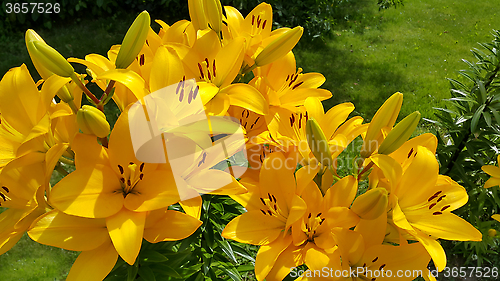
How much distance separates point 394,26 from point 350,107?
5.25 meters

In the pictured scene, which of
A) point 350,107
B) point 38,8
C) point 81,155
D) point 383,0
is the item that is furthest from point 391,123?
point 38,8

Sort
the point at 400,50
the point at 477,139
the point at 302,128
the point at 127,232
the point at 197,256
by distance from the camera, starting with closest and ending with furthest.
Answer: the point at 127,232 < the point at 302,128 < the point at 197,256 < the point at 477,139 < the point at 400,50

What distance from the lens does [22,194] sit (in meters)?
0.60

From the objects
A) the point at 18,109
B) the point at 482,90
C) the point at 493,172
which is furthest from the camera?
the point at 482,90

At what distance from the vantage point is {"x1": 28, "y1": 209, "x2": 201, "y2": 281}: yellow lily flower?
543mm

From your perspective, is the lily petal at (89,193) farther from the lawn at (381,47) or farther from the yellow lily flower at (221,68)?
the lawn at (381,47)

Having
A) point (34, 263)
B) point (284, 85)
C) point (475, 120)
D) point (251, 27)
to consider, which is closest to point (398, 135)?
point (284, 85)

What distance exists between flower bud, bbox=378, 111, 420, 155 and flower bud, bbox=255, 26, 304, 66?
0.25 m

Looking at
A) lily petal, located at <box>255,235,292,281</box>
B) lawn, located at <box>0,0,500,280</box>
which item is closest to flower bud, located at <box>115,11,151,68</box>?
lily petal, located at <box>255,235,292,281</box>

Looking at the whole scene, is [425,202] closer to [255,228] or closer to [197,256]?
[255,228]

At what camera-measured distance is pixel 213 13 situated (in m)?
0.72

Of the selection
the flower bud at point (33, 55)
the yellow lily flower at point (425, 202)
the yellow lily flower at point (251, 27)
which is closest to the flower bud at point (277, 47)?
the yellow lily flower at point (251, 27)

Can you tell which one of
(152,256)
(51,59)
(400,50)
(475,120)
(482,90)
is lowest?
(400,50)

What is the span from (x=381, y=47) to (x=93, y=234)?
194 inches
